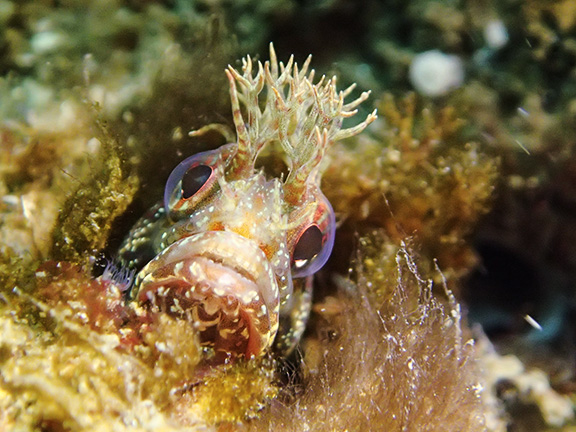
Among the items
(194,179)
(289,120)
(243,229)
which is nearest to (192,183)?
(194,179)

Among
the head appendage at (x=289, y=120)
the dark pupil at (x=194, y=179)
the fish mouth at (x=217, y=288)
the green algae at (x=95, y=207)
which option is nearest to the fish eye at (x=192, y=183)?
the dark pupil at (x=194, y=179)

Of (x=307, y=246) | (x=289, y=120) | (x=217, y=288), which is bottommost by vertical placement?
(x=307, y=246)

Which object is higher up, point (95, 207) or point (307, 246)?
point (95, 207)

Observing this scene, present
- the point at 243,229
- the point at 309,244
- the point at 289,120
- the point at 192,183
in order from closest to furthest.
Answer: the point at 243,229 < the point at 289,120 < the point at 192,183 < the point at 309,244

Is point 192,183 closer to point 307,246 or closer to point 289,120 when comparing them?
point 289,120

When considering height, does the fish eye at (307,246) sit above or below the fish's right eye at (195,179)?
below

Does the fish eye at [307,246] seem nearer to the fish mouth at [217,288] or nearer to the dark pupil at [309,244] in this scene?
the dark pupil at [309,244]

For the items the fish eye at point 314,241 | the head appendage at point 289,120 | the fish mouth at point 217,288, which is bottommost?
the fish eye at point 314,241

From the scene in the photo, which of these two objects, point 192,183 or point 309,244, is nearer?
point 192,183

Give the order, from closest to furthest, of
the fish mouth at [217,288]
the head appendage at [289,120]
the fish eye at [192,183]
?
the fish mouth at [217,288], the head appendage at [289,120], the fish eye at [192,183]
